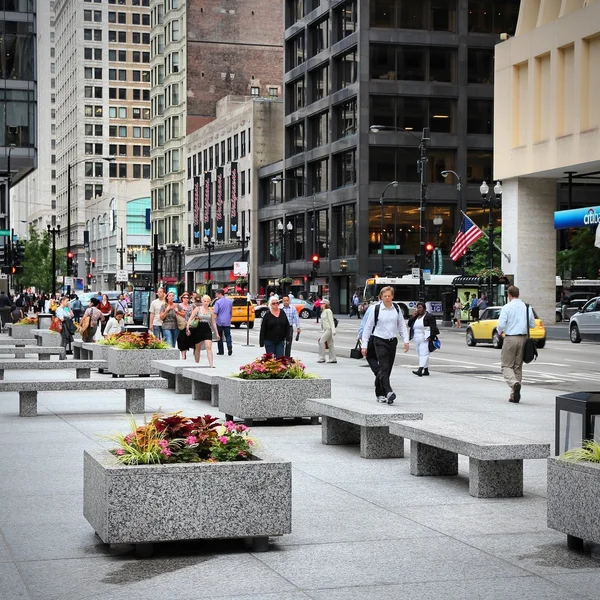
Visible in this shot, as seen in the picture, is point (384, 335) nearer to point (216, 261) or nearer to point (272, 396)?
point (272, 396)

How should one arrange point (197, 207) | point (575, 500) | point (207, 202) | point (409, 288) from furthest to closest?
point (197, 207) → point (207, 202) → point (409, 288) → point (575, 500)

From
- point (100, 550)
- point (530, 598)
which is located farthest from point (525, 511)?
point (100, 550)

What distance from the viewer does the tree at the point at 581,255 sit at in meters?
77.6

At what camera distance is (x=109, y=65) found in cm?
18288

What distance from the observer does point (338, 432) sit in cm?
1389

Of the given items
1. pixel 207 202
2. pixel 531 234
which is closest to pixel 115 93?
pixel 207 202

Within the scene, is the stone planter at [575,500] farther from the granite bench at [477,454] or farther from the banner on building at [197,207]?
the banner on building at [197,207]

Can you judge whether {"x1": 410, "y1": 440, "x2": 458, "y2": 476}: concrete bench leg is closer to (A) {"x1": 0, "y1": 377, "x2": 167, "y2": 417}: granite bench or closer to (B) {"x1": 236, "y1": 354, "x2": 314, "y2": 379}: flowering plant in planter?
(B) {"x1": 236, "y1": 354, "x2": 314, "y2": 379}: flowering plant in planter

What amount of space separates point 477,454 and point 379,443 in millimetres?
2891

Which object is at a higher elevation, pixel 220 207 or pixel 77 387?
pixel 220 207

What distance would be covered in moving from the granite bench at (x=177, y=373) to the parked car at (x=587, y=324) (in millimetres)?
26154

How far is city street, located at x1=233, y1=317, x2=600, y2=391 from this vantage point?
26.7m

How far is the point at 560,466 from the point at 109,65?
18183 cm

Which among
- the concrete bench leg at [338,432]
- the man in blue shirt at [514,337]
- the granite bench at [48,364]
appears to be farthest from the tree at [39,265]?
the concrete bench leg at [338,432]
